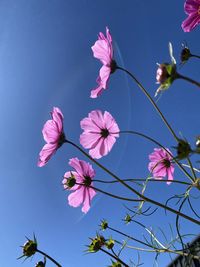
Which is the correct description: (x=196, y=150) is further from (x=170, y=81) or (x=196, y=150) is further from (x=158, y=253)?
(x=158, y=253)

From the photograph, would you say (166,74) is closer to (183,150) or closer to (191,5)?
(183,150)

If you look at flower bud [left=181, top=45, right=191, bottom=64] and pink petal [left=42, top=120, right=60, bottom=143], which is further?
pink petal [left=42, top=120, right=60, bottom=143]

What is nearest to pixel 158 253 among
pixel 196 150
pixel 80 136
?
pixel 80 136

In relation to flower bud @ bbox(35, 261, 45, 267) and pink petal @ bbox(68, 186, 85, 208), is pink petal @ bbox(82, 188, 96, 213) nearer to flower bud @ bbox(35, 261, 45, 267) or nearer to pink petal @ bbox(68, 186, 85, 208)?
pink petal @ bbox(68, 186, 85, 208)

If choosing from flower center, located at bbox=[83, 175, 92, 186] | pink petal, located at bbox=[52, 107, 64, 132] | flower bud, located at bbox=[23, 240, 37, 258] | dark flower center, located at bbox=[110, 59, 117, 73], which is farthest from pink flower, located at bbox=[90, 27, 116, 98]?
flower bud, located at bbox=[23, 240, 37, 258]

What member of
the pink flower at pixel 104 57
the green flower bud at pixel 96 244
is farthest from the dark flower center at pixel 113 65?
the green flower bud at pixel 96 244
